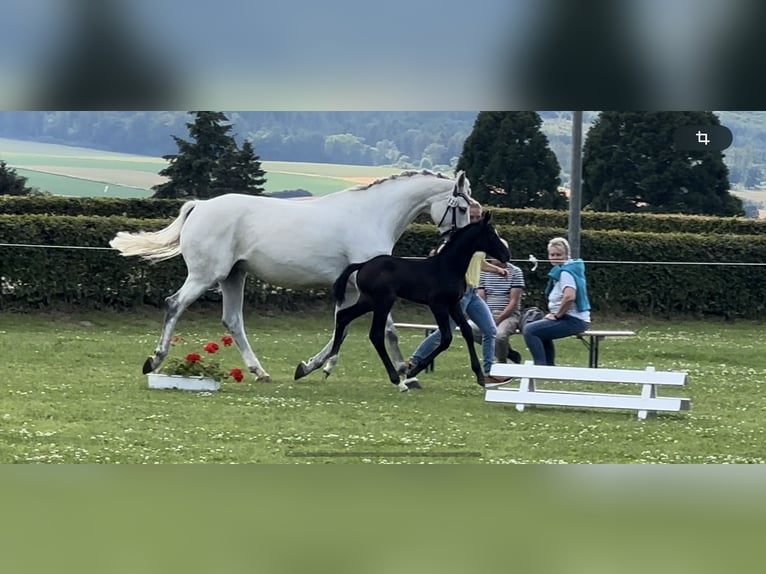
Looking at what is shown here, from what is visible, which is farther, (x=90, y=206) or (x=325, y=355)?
Answer: (x=90, y=206)

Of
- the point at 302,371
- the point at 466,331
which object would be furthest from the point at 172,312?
the point at 466,331

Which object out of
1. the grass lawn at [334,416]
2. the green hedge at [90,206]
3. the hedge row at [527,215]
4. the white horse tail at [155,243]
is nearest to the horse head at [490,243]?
the grass lawn at [334,416]

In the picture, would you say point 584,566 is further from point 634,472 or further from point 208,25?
point 208,25

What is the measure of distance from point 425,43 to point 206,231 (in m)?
4.99

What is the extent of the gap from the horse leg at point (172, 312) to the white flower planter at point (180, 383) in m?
0.40

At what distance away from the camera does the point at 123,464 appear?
4672 mm

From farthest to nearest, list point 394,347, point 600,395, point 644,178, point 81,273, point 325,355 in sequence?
point 81,273
point 394,347
point 325,355
point 644,178
point 600,395

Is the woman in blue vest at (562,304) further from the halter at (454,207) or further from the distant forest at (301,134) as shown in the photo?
the distant forest at (301,134)

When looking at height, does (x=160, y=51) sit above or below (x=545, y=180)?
above

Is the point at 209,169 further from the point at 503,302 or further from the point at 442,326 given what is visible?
the point at 442,326

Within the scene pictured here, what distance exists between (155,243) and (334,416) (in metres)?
2.31

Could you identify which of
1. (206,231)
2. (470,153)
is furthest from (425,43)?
(206,231)

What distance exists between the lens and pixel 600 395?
21.0 feet

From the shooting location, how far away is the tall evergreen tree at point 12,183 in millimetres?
8887
